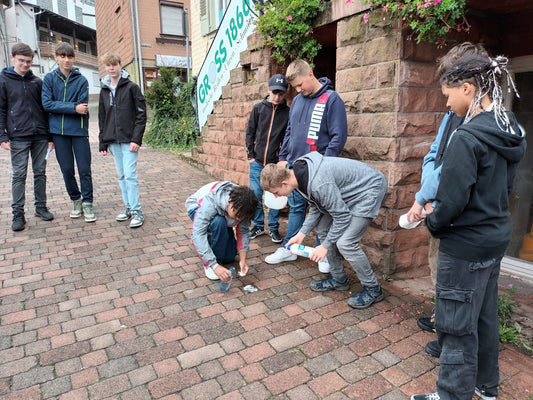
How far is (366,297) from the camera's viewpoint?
3.17m

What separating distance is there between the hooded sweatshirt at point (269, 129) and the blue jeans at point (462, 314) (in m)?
2.69

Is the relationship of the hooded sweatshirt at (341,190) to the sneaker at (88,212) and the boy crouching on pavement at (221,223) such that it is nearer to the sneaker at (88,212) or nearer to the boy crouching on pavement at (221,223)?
the boy crouching on pavement at (221,223)

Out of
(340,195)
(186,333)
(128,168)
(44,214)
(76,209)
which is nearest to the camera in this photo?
(186,333)

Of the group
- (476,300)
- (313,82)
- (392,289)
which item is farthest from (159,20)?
(476,300)

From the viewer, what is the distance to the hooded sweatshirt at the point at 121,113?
15.6 ft

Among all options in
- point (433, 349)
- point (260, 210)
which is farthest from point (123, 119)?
point (433, 349)

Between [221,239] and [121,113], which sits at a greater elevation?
[121,113]

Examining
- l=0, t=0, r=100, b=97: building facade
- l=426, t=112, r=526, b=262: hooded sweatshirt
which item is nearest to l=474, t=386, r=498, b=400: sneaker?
l=426, t=112, r=526, b=262: hooded sweatshirt

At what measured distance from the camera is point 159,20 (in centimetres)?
1830

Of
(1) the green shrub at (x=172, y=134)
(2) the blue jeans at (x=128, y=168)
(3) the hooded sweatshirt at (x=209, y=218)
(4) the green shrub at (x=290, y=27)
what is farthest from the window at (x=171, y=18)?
(3) the hooded sweatshirt at (x=209, y=218)

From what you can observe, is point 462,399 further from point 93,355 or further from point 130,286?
point 130,286

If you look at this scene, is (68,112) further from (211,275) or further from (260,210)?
(211,275)

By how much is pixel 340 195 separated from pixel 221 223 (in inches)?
45.2

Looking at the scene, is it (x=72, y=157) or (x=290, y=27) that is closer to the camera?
(x=290, y=27)
